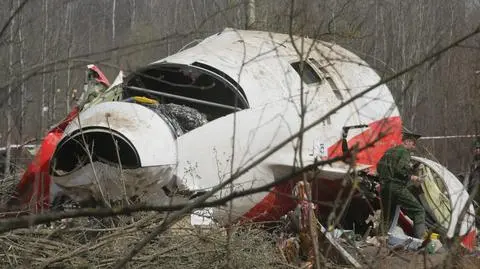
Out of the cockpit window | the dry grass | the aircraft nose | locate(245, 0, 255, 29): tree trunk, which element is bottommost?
the dry grass

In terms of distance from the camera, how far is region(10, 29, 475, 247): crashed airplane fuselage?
5.67 meters

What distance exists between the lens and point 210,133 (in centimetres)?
596

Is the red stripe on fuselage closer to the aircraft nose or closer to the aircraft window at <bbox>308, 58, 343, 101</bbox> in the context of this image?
the aircraft window at <bbox>308, 58, 343, 101</bbox>

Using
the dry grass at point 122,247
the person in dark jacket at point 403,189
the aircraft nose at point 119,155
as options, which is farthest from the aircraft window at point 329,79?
the dry grass at point 122,247

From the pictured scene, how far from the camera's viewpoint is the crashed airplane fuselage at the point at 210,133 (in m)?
5.67

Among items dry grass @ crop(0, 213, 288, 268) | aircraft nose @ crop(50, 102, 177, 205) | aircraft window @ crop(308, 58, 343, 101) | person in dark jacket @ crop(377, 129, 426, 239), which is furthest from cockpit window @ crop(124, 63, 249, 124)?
person in dark jacket @ crop(377, 129, 426, 239)

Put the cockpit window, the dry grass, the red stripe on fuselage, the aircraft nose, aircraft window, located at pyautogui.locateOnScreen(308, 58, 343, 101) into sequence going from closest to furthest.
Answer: the dry grass
the aircraft nose
the red stripe on fuselage
the cockpit window
aircraft window, located at pyautogui.locateOnScreen(308, 58, 343, 101)

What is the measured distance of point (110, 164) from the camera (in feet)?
19.0

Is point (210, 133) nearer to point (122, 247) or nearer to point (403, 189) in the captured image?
point (122, 247)

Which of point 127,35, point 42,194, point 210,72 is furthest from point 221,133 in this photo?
point 42,194

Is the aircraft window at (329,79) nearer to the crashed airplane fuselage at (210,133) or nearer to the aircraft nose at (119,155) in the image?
the crashed airplane fuselage at (210,133)

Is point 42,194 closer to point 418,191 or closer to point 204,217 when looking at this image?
point 204,217

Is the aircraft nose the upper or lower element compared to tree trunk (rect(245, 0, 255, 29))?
lower

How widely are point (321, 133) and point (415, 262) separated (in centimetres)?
171
